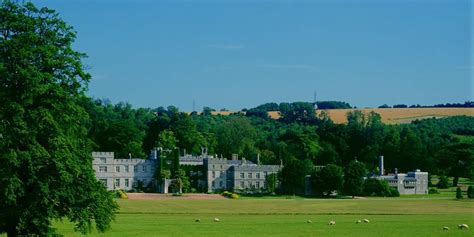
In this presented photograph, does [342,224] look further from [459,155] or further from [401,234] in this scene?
[459,155]

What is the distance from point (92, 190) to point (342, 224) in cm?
2498

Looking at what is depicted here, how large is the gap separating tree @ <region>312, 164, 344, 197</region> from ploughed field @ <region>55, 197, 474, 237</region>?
2217 cm

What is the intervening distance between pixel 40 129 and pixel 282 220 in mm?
29318

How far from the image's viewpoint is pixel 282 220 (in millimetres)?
54812

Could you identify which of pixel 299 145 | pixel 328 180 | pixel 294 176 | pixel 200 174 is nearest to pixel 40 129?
pixel 328 180

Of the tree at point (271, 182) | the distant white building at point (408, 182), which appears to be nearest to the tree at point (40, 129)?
the tree at point (271, 182)

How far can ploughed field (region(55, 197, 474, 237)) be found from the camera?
141 feet

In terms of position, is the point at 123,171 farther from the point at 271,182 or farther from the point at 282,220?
the point at 282,220

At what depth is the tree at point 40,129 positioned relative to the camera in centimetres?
2709

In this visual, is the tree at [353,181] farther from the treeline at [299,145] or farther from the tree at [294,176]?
the tree at [294,176]

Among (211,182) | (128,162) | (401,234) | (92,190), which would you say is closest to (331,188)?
(211,182)

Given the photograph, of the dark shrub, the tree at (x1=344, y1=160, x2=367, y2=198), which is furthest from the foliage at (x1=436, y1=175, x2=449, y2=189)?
the tree at (x1=344, y1=160, x2=367, y2=198)

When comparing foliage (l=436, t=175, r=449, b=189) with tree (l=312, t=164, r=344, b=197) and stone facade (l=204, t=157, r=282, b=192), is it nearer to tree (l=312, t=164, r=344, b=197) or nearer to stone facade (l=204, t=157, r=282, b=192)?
tree (l=312, t=164, r=344, b=197)

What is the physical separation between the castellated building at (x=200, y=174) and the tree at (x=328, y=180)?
9.63 meters
